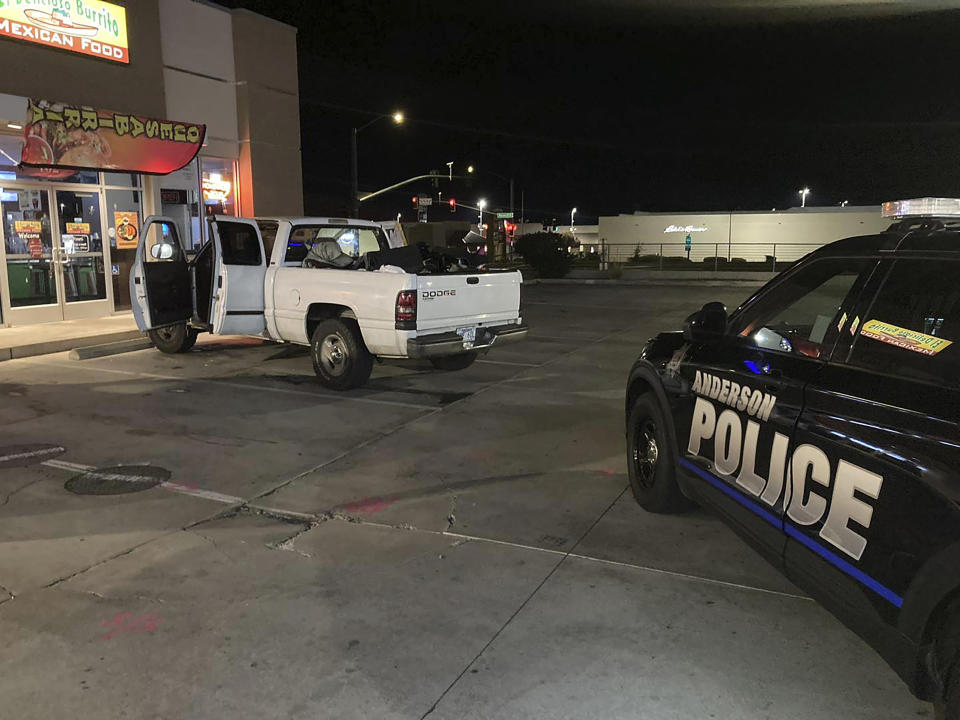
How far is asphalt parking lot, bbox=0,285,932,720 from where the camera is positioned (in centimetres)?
304

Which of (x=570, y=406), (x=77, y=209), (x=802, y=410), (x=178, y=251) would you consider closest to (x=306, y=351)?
(x=178, y=251)

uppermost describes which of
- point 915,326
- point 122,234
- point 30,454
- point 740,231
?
point 740,231

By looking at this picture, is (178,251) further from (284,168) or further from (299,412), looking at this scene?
(284,168)

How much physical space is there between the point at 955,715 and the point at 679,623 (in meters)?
1.41

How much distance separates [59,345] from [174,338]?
6.90ft

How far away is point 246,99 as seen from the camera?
702 inches

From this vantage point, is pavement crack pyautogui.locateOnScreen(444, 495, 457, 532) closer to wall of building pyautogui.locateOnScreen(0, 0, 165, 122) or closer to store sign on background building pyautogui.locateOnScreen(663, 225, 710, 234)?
wall of building pyautogui.locateOnScreen(0, 0, 165, 122)

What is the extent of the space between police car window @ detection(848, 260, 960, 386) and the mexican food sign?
1491 cm

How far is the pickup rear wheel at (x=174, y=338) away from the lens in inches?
445

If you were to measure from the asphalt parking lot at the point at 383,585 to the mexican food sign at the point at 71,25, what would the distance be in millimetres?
9160

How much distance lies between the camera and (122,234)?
15.5 metres

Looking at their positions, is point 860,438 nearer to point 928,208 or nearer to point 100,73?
point 928,208

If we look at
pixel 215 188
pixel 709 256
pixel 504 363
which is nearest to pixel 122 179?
pixel 215 188

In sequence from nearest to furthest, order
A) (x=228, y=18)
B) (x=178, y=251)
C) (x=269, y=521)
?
(x=269, y=521) → (x=178, y=251) → (x=228, y=18)
